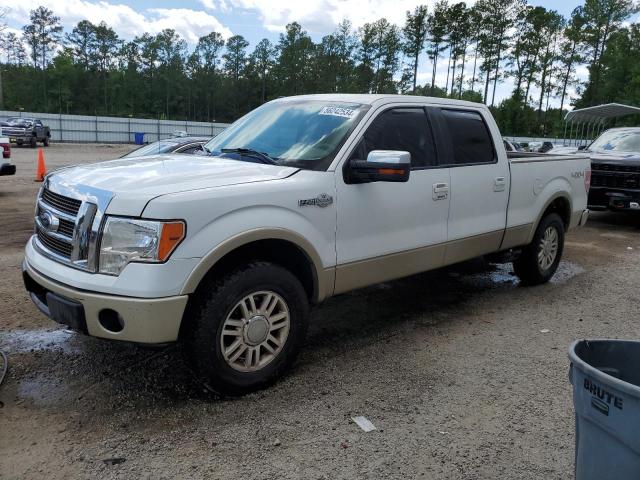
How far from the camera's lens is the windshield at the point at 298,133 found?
3.88 metres

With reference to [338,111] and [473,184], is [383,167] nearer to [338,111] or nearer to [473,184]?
[338,111]

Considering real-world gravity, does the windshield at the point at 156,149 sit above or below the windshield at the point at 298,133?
below

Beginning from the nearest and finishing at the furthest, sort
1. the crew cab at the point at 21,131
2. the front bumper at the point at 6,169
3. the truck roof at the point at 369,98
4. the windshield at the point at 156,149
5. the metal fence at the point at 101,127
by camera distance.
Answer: the truck roof at the point at 369,98, the windshield at the point at 156,149, the front bumper at the point at 6,169, the crew cab at the point at 21,131, the metal fence at the point at 101,127

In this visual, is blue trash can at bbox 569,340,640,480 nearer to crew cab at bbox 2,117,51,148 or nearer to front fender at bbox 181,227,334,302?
front fender at bbox 181,227,334,302

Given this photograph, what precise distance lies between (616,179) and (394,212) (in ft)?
25.3

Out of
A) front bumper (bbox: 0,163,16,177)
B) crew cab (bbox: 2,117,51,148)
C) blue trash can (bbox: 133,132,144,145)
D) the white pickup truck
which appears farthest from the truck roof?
blue trash can (bbox: 133,132,144,145)

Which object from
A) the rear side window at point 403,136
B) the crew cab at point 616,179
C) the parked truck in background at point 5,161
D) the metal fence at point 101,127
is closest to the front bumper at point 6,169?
the parked truck in background at point 5,161

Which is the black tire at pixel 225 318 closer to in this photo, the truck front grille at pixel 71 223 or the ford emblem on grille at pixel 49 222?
the truck front grille at pixel 71 223

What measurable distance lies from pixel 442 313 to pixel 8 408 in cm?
366

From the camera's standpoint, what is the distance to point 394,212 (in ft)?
13.6

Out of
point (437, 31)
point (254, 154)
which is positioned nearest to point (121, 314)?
point (254, 154)

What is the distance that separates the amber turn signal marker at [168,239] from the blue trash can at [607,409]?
200 cm

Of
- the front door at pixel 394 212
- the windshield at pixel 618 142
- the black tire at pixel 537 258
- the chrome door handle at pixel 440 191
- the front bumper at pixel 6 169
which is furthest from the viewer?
the front bumper at pixel 6 169

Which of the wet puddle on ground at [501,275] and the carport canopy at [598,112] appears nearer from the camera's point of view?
the wet puddle on ground at [501,275]
